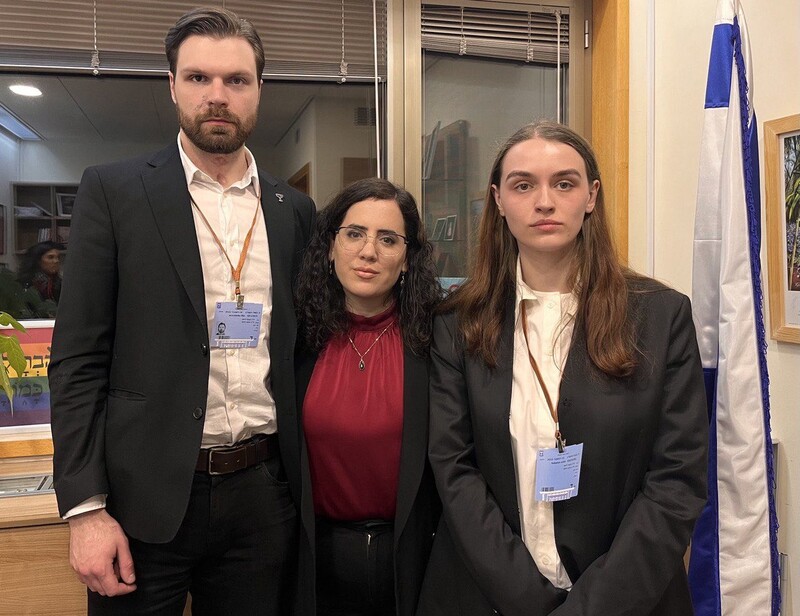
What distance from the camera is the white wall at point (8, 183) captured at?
251 cm

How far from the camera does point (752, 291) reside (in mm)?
1812

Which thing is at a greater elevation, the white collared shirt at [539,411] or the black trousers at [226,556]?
the white collared shirt at [539,411]

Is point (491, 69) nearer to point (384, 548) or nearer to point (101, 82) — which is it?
point (101, 82)

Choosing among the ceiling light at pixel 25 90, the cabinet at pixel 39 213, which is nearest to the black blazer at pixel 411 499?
the cabinet at pixel 39 213

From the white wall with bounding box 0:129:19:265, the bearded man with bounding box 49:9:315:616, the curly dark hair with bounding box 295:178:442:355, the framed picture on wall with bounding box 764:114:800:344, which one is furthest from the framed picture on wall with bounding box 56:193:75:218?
the framed picture on wall with bounding box 764:114:800:344

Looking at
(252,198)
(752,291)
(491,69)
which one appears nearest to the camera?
(252,198)

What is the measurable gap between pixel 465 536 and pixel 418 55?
1929 millimetres

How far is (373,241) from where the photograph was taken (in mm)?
1624

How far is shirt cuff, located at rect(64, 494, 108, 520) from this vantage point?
140 cm

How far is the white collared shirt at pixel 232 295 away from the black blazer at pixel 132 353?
4cm

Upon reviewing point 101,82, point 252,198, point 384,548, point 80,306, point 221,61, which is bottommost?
point 384,548

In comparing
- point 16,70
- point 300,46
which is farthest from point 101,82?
point 300,46

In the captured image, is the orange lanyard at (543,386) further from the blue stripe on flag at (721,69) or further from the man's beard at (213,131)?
the blue stripe on flag at (721,69)

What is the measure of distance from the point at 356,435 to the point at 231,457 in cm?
29
